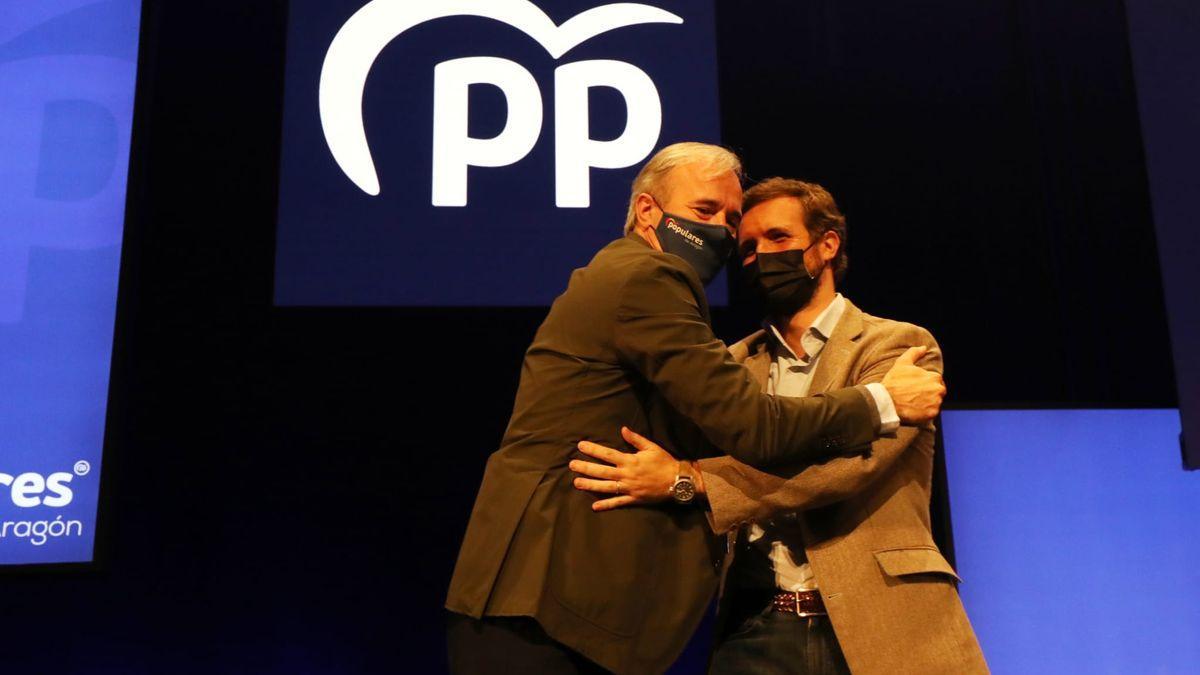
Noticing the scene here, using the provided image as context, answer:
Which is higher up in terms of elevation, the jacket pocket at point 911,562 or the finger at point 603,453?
the finger at point 603,453

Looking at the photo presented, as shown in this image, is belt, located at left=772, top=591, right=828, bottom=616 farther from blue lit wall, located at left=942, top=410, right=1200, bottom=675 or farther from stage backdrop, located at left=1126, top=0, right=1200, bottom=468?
stage backdrop, located at left=1126, top=0, right=1200, bottom=468

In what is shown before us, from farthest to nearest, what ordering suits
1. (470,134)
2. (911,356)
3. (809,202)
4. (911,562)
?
(470,134) → (809,202) → (911,356) → (911,562)

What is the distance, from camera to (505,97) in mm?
3639

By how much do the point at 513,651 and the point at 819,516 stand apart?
638mm

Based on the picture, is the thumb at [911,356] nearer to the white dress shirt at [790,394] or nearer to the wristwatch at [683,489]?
the white dress shirt at [790,394]

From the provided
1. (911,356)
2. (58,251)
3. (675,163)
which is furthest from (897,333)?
(58,251)

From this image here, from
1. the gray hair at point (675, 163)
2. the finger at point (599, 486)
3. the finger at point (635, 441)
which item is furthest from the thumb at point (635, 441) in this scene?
the gray hair at point (675, 163)

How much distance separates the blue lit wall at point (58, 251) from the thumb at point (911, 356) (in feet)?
7.94

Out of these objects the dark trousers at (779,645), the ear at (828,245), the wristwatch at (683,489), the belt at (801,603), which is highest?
the ear at (828,245)

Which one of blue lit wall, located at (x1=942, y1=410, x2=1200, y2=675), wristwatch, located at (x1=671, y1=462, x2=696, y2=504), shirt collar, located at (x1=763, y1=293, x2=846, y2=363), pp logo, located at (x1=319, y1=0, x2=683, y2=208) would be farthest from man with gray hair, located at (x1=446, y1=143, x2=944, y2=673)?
pp logo, located at (x1=319, y1=0, x2=683, y2=208)

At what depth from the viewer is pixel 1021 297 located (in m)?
3.90

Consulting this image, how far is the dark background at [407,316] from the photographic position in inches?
136

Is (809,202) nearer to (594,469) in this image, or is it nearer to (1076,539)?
(594,469)

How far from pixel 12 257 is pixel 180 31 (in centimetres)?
125
